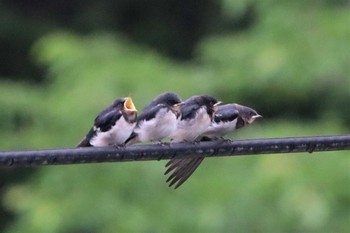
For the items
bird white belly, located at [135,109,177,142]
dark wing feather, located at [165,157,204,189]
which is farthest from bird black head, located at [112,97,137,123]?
dark wing feather, located at [165,157,204,189]

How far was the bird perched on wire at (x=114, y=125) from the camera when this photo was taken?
143 inches

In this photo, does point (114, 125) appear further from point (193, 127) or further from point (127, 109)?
point (193, 127)

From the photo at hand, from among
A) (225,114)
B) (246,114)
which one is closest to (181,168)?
(225,114)

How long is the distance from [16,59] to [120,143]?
8.07 meters

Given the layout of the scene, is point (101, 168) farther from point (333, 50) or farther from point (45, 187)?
point (333, 50)

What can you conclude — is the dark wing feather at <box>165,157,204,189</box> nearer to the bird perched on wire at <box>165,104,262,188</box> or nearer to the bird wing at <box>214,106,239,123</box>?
the bird perched on wire at <box>165,104,262,188</box>

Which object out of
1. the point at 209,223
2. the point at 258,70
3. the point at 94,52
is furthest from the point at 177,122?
the point at 94,52

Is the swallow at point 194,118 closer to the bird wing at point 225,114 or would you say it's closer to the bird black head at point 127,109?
the bird wing at point 225,114

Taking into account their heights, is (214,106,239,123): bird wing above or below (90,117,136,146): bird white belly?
below

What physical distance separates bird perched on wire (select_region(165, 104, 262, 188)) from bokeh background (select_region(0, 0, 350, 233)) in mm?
2372

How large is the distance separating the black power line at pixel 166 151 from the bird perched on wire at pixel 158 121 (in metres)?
0.30

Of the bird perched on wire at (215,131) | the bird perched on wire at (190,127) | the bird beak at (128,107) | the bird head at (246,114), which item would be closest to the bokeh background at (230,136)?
the bird head at (246,114)

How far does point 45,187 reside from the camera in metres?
7.27

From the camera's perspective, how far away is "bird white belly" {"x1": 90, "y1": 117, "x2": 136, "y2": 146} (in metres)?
3.61
